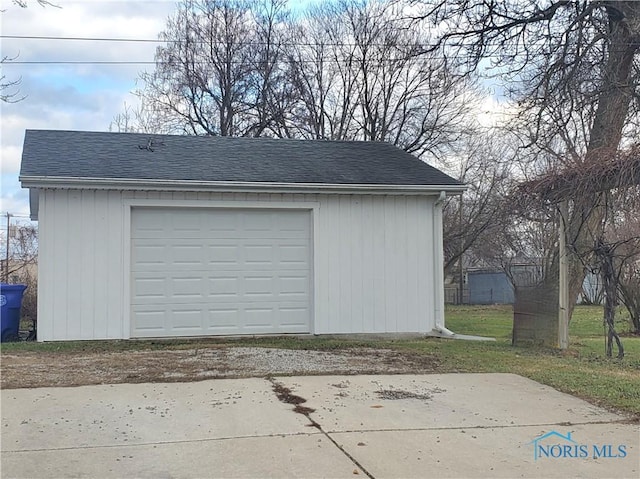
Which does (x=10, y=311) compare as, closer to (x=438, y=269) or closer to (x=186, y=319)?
(x=186, y=319)

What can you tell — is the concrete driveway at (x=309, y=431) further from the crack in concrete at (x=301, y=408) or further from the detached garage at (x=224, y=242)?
the detached garage at (x=224, y=242)

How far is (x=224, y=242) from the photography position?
37.9 feet

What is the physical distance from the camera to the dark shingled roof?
11.1 m

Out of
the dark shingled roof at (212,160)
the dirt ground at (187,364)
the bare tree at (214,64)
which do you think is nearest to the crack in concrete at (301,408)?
the dirt ground at (187,364)

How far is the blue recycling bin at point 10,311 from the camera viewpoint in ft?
37.7

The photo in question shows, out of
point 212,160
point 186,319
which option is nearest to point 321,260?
point 186,319

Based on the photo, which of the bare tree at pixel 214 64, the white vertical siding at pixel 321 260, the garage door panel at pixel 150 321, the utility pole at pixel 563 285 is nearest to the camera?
the utility pole at pixel 563 285

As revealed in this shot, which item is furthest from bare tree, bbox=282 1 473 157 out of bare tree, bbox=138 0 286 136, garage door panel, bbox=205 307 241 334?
garage door panel, bbox=205 307 241 334

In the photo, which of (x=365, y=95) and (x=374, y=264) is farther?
(x=365, y=95)

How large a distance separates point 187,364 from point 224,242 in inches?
136

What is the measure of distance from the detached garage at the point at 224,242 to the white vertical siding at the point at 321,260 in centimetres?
2

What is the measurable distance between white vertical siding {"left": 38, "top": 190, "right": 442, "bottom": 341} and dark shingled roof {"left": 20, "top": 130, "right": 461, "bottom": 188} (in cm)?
33

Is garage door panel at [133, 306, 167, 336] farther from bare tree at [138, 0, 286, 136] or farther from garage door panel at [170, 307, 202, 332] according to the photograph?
bare tree at [138, 0, 286, 136]

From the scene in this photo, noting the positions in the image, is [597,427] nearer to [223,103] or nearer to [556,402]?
[556,402]
